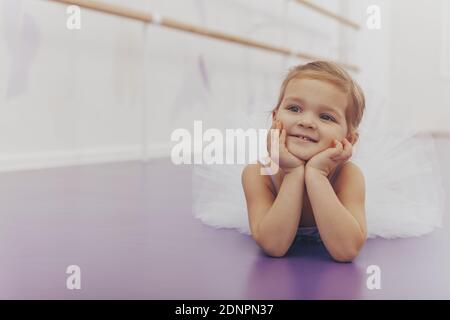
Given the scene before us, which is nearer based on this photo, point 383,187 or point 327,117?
point 327,117

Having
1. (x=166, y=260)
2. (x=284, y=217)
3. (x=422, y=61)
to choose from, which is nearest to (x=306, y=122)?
(x=284, y=217)

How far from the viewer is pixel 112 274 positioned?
2.24 feet

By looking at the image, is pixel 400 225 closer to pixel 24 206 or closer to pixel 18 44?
pixel 24 206

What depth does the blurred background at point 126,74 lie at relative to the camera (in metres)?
1.70

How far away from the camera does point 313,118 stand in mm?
781

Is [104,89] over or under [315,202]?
over

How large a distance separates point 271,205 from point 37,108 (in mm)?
1146

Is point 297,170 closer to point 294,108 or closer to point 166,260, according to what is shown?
point 294,108

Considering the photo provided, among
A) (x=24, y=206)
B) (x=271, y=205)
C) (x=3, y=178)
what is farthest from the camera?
(x=3, y=178)

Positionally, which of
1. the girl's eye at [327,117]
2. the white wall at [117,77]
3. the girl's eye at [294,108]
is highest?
the white wall at [117,77]

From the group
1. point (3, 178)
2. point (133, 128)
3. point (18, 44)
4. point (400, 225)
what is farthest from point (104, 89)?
point (400, 225)

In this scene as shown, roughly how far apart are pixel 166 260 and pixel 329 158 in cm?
24

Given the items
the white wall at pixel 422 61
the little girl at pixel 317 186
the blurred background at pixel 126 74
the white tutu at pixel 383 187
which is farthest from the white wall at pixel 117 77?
the white wall at pixel 422 61

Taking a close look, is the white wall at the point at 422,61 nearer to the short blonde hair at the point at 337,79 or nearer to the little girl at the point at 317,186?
the little girl at the point at 317,186
